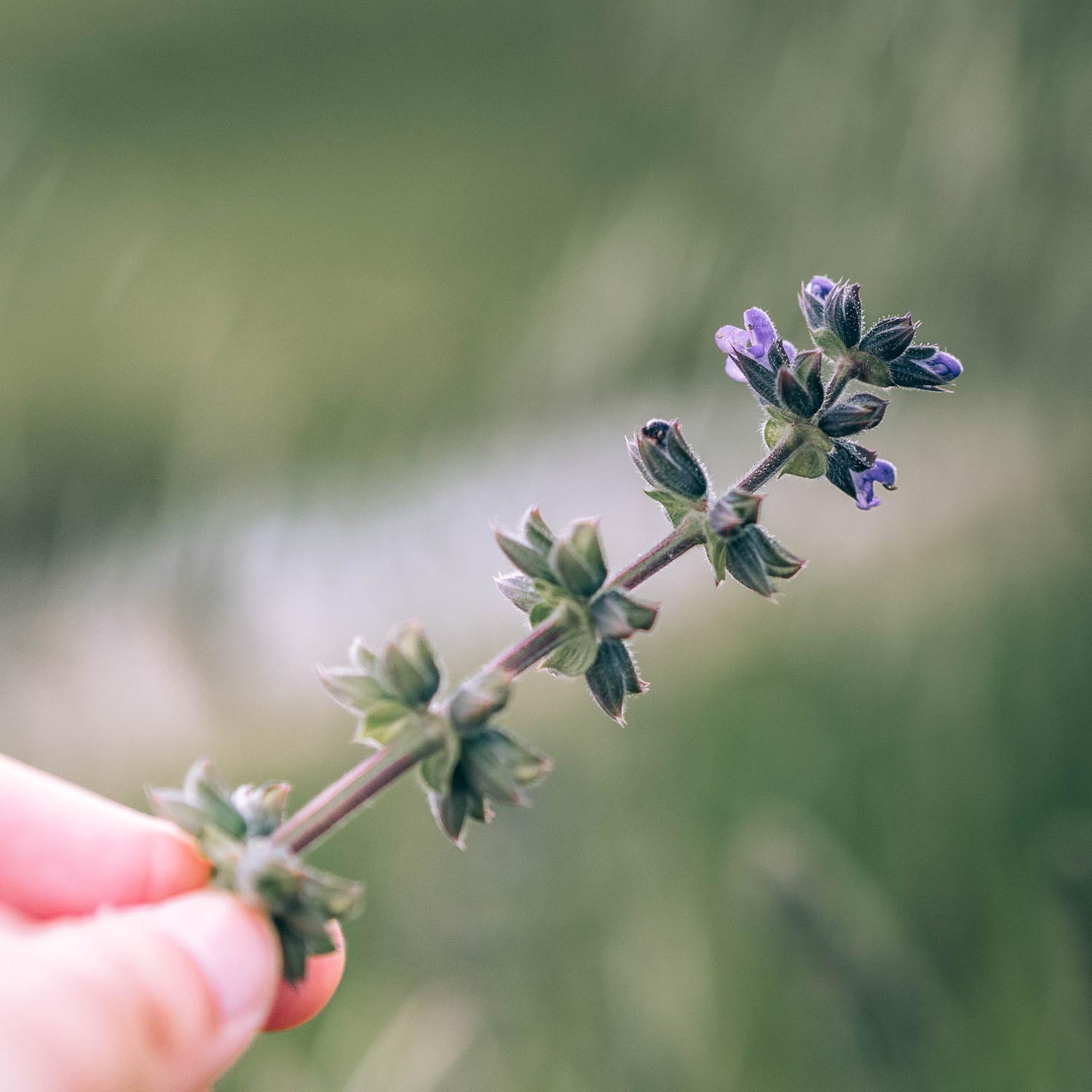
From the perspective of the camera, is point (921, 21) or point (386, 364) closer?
point (921, 21)

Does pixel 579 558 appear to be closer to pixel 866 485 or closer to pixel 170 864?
pixel 866 485

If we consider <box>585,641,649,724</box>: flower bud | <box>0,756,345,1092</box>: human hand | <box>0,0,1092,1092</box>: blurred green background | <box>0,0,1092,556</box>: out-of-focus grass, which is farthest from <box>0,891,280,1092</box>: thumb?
<box>0,0,1092,556</box>: out-of-focus grass

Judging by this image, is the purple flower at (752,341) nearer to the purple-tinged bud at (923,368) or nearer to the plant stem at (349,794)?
the purple-tinged bud at (923,368)

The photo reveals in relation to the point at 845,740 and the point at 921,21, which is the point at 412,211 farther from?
the point at 845,740

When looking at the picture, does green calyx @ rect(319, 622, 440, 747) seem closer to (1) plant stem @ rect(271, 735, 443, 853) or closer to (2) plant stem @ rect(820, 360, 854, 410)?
(1) plant stem @ rect(271, 735, 443, 853)

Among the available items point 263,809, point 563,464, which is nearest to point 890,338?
point 263,809

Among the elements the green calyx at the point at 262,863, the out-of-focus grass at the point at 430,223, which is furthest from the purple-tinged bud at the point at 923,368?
the out-of-focus grass at the point at 430,223

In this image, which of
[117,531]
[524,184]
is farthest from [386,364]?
[117,531]
